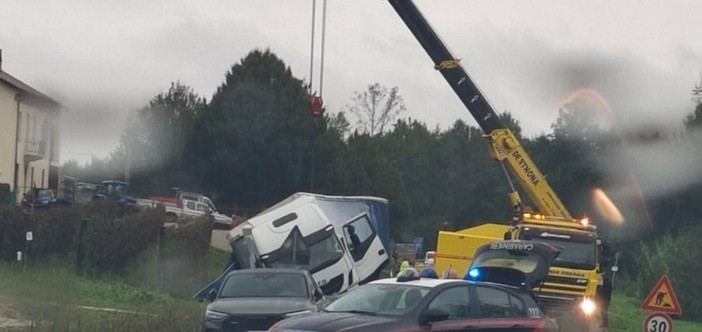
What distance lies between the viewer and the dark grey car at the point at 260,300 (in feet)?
62.8

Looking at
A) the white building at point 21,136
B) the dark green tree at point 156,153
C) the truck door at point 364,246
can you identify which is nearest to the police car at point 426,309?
the truck door at point 364,246

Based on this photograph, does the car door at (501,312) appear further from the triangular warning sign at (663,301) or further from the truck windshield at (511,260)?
the truck windshield at (511,260)

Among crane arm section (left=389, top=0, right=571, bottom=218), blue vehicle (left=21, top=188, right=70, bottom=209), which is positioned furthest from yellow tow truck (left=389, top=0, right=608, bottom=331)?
blue vehicle (left=21, top=188, right=70, bottom=209)

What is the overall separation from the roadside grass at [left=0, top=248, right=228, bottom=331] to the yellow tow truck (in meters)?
7.04

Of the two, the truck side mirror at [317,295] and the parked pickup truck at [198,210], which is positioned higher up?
the parked pickup truck at [198,210]

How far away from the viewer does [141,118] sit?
233 ft

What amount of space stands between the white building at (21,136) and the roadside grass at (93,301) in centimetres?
2324

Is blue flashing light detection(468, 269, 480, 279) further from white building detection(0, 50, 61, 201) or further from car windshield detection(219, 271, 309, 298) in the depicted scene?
white building detection(0, 50, 61, 201)

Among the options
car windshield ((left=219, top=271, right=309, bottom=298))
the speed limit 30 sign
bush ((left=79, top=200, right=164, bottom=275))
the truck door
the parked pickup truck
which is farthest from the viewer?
the parked pickup truck

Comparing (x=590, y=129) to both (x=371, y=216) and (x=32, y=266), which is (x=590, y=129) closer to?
(x=371, y=216)

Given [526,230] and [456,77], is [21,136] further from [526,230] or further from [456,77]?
[526,230]

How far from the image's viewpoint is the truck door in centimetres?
3241

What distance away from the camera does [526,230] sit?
92.0ft

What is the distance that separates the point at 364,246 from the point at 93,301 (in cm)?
757
